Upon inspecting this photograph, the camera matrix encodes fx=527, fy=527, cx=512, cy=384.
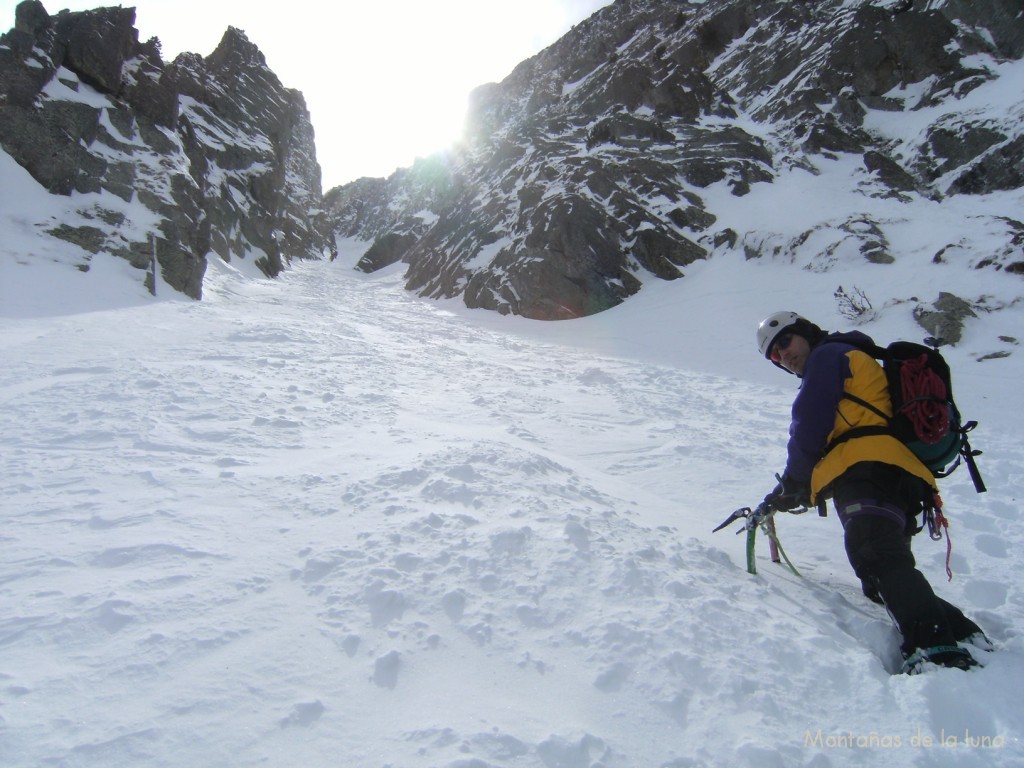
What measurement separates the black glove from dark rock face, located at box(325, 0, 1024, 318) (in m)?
17.0

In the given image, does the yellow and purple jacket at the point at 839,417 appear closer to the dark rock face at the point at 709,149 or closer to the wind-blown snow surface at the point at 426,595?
the wind-blown snow surface at the point at 426,595

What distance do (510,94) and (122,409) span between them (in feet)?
207

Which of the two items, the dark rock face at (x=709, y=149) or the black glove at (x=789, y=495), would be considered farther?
the dark rock face at (x=709, y=149)

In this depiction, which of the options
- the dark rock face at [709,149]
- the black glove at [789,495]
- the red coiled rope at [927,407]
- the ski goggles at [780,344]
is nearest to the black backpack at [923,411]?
the red coiled rope at [927,407]

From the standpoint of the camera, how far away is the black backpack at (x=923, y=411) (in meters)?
2.95

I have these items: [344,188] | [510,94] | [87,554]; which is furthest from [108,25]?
[344,188]

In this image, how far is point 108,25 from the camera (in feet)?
67.8

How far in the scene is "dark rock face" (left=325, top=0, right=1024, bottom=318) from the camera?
2158 centimetres

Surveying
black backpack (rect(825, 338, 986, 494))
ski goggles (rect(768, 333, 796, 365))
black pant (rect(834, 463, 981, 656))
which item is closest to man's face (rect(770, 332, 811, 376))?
ski goggles (rect(768, 333, 796, 365))

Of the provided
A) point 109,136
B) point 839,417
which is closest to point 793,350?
point 839,417

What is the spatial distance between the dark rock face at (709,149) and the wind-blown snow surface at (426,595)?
15.9 meters

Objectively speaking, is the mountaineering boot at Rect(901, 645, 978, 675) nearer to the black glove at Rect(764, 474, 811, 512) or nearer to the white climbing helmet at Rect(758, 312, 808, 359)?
the black glove at Rect(764, 474, 811, 512)

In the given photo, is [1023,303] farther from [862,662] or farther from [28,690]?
[28,690]

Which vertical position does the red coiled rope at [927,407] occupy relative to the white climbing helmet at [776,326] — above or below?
below
